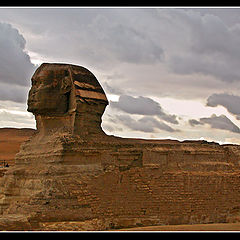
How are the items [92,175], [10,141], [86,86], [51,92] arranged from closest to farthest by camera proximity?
[92,175], [51,92], [86,86], [10,141]

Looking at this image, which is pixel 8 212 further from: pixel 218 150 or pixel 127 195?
pixel 218 150

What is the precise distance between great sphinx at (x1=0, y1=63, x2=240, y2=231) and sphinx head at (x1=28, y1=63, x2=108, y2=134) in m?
0.04

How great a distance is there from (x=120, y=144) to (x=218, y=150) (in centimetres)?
461

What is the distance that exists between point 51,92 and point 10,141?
2021 inches

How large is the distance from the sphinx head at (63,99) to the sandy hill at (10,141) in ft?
90.4

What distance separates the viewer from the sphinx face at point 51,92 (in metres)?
17.8

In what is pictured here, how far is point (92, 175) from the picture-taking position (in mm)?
16797

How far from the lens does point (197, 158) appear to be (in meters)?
19.6

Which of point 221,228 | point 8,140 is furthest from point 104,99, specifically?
point 8,140

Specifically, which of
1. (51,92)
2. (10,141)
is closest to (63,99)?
(51,92)

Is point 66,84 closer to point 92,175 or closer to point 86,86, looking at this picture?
point 86,86

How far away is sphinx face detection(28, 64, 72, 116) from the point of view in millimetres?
17812

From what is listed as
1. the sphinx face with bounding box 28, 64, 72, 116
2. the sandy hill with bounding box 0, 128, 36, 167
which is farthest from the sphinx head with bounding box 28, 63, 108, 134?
the sandy hill with bounding box 0, 128, 36, 167

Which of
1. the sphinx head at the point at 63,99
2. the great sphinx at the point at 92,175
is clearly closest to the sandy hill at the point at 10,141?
the sphinx head at the point at 63,99
